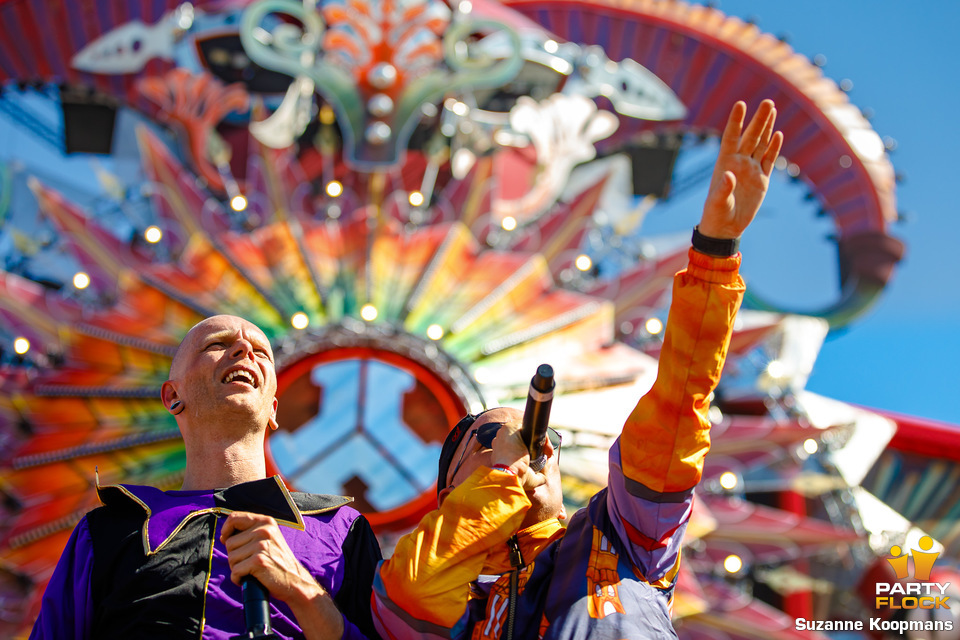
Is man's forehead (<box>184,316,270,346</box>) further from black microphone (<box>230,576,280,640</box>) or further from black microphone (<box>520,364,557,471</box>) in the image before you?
black microphone (<box>520,364,557,471</box>)

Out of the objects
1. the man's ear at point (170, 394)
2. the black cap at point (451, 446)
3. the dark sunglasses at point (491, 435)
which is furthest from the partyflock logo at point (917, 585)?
the man's ear at point (170, 394)

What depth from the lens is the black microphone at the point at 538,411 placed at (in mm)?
1737

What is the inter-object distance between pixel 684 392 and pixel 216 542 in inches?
43.3

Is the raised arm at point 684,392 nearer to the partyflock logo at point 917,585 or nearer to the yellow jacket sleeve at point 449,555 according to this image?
the yellow jacket sleeve at point 449,555

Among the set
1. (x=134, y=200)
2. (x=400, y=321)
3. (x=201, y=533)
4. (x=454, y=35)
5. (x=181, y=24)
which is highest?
(x=181, y=24)

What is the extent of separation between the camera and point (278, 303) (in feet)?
18.9

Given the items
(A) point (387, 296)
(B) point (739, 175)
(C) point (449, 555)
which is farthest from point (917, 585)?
(C) point (449, 555)

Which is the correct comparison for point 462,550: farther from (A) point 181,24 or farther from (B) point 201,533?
(A) point 181,24

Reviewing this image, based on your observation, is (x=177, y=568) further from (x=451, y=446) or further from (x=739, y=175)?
(x=739, y=175)

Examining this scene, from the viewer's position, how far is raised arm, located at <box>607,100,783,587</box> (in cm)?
194

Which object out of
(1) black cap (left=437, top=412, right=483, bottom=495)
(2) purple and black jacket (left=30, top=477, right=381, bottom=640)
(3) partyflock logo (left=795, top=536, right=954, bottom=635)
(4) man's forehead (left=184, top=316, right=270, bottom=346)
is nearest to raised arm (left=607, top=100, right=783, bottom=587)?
(1) black cap (left=437, top=412, right=483, bottom=495)

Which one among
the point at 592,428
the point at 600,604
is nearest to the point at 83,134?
the point at 592,428

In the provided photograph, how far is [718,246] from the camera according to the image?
78.0 inches

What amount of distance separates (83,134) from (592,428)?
6.80 meters
